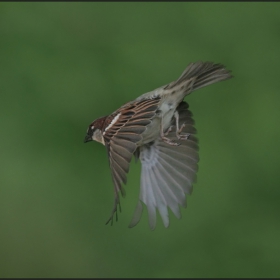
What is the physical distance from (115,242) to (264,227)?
32.0 inches

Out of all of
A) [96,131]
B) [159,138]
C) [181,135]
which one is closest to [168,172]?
[159,138]

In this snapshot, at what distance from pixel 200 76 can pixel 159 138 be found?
1.11 feet

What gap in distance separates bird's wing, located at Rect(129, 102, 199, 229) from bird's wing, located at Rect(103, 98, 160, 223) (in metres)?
0.28

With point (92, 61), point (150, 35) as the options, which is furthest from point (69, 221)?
point (150, 35)

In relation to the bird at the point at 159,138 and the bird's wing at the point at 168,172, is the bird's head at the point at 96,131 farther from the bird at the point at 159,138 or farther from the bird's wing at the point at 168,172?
the bird's wing at the point at 168,172

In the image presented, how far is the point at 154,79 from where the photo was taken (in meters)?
4.11

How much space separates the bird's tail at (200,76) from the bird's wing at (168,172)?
18 cm

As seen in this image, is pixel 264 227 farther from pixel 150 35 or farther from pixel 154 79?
pixel 150 35

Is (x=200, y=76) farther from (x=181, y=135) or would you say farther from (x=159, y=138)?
(x=159, y=138)

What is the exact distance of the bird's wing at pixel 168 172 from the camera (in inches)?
111

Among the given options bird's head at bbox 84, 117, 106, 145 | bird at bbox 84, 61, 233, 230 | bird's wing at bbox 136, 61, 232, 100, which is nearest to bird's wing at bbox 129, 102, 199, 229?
bird at bbox 84, 61, 233, 230

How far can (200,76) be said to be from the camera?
2.65 m

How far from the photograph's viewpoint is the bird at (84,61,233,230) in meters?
2.42

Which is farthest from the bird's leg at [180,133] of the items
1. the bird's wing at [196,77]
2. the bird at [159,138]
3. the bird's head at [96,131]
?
the bird's head at [96,131]
